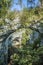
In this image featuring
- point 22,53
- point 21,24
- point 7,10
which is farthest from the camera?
point 22,53

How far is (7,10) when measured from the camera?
323 inches

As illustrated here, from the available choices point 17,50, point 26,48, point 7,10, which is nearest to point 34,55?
point 26,48

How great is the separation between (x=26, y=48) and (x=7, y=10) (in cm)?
184

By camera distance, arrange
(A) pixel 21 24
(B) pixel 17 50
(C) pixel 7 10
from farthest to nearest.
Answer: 1. (B) pixel 17 50
2. (A) pixel 21 24
3. (C) pixel 7 10

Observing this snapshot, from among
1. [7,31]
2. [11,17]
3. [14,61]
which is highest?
[11,17]

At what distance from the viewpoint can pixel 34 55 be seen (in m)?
9.21

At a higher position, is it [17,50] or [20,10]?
[20,10]

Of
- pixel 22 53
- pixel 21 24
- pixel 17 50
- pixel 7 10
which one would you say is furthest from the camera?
pixel 17 50

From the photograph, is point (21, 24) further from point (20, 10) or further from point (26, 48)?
point (26, 48)

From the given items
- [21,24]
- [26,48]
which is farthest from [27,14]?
[26,48]

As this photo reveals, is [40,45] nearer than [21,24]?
No

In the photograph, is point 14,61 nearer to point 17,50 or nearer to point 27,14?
point 17,50

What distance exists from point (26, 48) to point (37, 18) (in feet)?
3.82

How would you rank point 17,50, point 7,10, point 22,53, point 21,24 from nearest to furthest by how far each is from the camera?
point 7,10 < point 21,24 < point 22,53 < point 17,50
